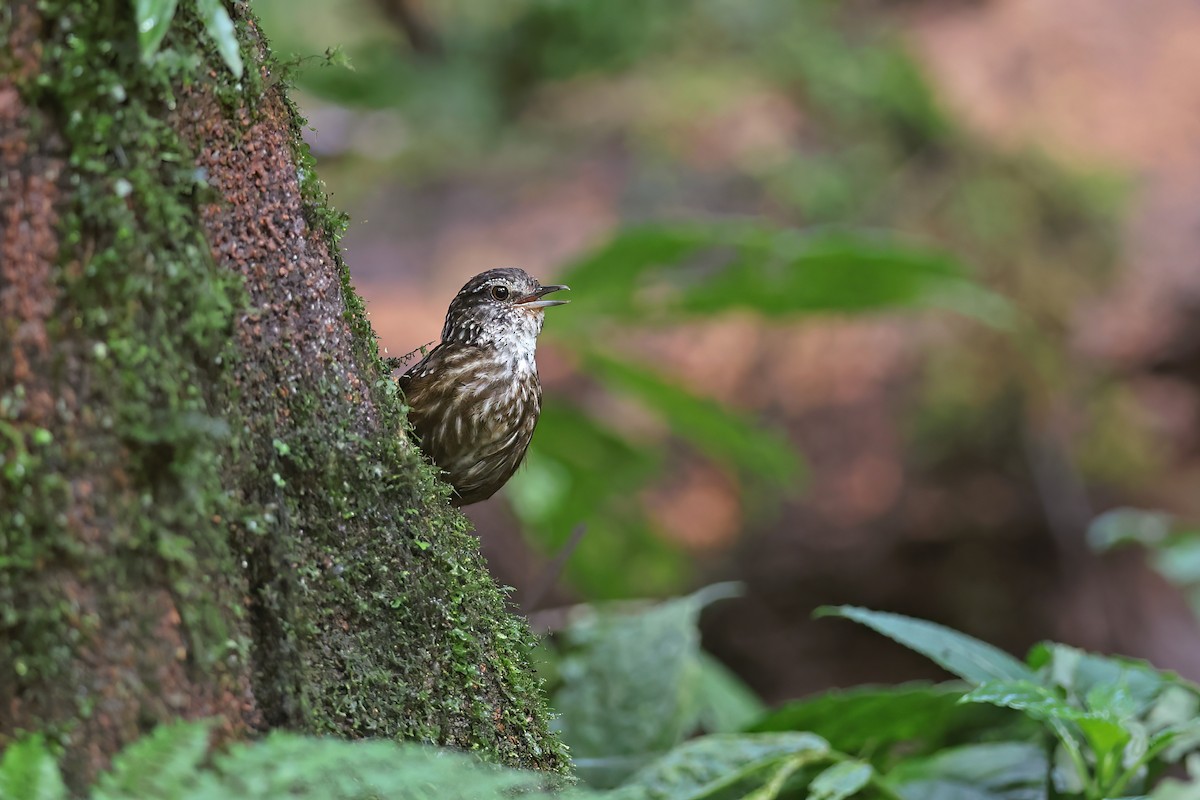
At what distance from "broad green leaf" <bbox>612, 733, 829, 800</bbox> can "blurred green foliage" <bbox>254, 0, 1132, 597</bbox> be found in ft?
6.94

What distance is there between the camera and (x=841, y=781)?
2.58 meters

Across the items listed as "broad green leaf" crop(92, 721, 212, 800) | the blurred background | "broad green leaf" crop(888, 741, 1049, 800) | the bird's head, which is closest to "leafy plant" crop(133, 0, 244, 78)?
"broad green leaf" crop(92, 721, 212, 800)

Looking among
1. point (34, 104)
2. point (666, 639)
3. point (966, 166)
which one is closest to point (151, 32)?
point (34, 104)

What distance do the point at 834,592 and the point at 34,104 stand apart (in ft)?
23.7

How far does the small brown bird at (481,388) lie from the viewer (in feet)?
9.67

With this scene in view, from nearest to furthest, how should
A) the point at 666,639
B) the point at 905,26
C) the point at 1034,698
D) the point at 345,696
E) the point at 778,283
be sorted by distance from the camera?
the point at 345,696 < the point at 1034,698 < the point at 666,639 < the point at 778,283 < the point at 905,26

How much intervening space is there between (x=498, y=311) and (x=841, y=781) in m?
1.53

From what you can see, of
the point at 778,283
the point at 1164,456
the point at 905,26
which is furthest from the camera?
the point at 905,26

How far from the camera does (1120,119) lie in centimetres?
896

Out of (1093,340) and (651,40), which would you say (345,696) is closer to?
(1093,340)

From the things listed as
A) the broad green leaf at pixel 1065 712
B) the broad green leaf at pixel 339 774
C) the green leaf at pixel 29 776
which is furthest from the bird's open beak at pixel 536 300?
the green leaf at pixel 29 776

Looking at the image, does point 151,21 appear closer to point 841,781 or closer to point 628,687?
point 841,781

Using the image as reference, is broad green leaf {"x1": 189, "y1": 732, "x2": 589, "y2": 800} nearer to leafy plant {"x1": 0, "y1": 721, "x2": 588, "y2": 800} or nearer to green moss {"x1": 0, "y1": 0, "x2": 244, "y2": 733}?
leafy plant {"x1": 0, "y1": 721, "x2": 588, "y2": 800}

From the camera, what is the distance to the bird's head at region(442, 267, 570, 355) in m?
3.32
